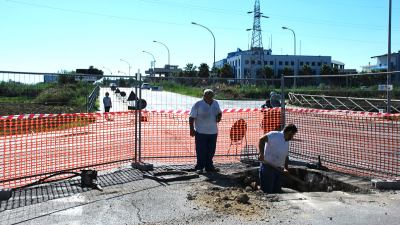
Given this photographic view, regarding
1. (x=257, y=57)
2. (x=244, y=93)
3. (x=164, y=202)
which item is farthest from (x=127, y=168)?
(x=257, y=57)

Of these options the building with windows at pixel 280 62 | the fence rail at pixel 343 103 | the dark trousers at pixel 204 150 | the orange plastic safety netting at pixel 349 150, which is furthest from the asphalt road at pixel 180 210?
the building with windows at pixel 280 62

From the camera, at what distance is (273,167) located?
7562 mm

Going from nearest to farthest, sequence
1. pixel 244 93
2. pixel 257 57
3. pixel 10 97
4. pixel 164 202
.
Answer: pixel 164 202 → pixel 10 97 → pixel 244 93 → pixel 257 57

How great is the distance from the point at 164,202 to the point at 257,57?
107 m

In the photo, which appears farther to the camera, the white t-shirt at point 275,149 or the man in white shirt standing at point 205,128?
the man in white shirt standing at point 205,128

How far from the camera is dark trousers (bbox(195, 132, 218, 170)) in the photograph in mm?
8961

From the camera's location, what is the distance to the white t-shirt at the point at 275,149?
7.50 metres

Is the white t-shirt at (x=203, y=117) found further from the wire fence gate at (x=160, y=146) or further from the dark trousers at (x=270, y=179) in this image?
the dark trousers at (x=270, y=179)

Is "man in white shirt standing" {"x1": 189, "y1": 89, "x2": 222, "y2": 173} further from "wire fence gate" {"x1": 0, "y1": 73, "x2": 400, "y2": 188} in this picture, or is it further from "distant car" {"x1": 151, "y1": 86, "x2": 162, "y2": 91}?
"distant car" {"x1": 151, "y1": 86, "x2": 162, "y2": 91}

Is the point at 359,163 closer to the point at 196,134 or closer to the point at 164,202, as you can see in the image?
the point at 196,134

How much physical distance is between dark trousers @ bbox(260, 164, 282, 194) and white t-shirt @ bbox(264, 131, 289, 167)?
0.13 m

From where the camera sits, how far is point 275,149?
749cm

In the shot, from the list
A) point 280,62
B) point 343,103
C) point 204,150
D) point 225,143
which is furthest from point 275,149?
point 280,62

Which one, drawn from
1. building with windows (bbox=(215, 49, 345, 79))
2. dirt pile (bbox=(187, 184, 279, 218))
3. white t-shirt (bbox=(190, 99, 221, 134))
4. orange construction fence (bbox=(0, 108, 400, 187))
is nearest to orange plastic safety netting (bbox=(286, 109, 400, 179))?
orange construction fence (bbox=(0, 108, 400, 187))
